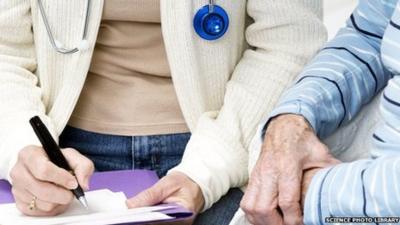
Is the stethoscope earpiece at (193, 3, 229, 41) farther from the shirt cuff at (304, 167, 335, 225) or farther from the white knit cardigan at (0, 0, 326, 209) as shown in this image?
the shirt cuff at (304, 167, 335, 225)

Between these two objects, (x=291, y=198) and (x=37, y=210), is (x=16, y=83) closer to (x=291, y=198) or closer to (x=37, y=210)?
(x=37, y=210)

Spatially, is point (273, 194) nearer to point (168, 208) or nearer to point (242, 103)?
point (168, 208)

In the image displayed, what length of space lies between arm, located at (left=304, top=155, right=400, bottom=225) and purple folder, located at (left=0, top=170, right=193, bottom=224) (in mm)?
373

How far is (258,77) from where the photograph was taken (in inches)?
52.4

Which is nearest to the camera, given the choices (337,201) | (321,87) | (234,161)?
(337,201)

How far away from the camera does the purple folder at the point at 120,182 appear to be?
3.95 feet

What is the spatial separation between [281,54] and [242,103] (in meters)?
0.12

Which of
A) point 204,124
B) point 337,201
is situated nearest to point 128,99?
point 204,124

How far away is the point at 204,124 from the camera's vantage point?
1306 mm

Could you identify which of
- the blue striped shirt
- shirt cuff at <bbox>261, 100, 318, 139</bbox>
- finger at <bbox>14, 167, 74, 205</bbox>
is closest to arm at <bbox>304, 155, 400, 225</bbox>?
the blue striped shirt

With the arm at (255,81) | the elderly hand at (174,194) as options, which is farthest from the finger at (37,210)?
the arm at (255,81)

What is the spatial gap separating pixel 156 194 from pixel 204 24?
1.11 ft

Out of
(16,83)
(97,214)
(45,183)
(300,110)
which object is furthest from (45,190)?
(300,110)

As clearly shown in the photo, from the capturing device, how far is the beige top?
4.40 ft
